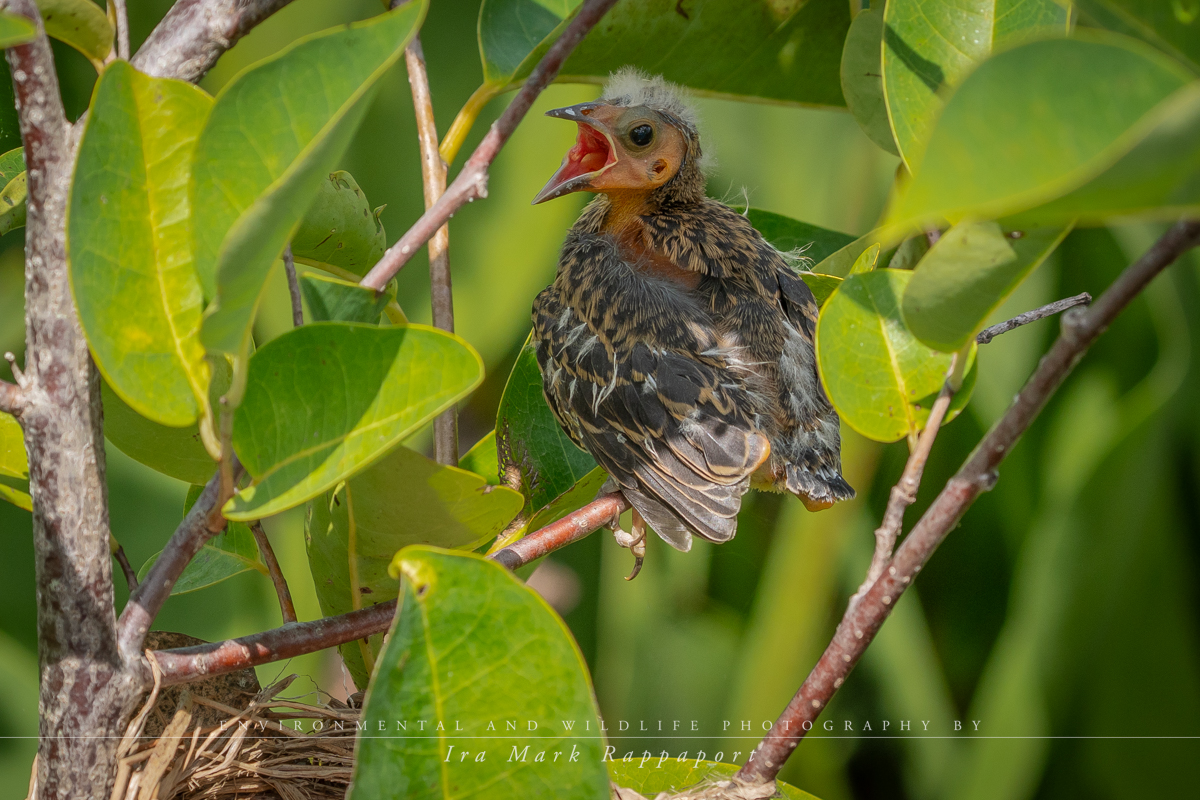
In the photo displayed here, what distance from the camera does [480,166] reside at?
447mm

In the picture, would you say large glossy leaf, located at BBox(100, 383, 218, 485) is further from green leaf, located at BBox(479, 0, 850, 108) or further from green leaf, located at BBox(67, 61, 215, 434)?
green leaf, located at BBox(479, 0, 850, 108)

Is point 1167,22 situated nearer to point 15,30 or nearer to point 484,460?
point 15,30

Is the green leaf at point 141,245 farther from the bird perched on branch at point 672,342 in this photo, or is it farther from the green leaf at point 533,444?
the bird perched on branch at point 672,342

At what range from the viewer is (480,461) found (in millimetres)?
790

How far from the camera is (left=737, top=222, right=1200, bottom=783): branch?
0.32 m

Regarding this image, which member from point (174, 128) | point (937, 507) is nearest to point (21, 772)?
point (174, 128)

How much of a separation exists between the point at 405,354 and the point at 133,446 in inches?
12.4

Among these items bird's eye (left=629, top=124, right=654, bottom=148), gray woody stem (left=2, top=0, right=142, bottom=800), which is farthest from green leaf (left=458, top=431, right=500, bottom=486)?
bird's eye (left=629, top=124, right=654, bottom=148)

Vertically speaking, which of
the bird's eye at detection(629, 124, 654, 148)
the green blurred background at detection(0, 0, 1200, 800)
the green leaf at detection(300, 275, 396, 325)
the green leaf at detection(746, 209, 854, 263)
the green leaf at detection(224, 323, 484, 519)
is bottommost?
the green blurred background at detection(0, 0, 1200, 800)

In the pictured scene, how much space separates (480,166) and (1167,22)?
313 mm

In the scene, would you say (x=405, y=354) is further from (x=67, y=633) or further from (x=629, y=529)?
(x=629, y=529)

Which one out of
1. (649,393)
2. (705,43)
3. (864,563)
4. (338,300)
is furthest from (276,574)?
(864,563)

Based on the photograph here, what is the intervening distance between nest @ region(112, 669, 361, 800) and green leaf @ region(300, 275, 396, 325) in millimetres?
318

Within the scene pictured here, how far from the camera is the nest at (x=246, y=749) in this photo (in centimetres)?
60
